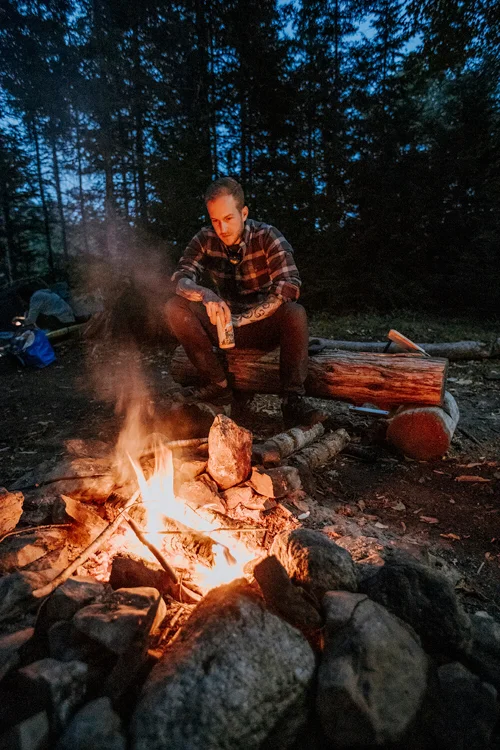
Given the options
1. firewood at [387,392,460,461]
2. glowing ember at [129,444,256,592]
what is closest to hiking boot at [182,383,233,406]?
glowing ember at [129,444,256,592]

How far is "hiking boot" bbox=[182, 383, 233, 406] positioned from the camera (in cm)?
384

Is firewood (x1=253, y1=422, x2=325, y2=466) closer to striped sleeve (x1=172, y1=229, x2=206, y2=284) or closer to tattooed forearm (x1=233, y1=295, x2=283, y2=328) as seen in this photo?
tattooed forearm (x1=233, y1=295, x2=283, y2=328)

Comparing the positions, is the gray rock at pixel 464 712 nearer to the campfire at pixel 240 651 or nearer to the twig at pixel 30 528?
the campfire at pixel 240 651

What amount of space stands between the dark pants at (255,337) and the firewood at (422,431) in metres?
0.86

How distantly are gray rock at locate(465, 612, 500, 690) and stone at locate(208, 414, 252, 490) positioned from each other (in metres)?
1.44

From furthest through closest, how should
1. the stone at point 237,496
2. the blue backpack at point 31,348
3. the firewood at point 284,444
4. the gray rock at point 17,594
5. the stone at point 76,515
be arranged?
the blue backpack at point 31,348 < the firewood at point 284,444 < the stone at point 237,496 < the stone at point 76,515 < the gray rock at point 17,594

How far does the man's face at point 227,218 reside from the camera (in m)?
3.40

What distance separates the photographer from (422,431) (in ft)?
10.9

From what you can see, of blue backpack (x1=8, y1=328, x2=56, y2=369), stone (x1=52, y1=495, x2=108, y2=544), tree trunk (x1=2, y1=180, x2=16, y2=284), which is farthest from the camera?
tree trunk (x1=2, y1=180, x2=16, y2=284)

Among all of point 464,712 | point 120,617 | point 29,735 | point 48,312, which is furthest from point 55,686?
point 48,312

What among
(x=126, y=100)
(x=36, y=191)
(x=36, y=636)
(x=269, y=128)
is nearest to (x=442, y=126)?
(x=269, y=128)

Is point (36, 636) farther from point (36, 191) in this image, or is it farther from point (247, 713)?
point (36, 191)

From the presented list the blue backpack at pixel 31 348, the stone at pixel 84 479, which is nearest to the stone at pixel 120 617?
the stone at pixel 84 479

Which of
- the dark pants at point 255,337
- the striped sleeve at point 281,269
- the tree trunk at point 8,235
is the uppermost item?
the tree trunk at point 8,235
